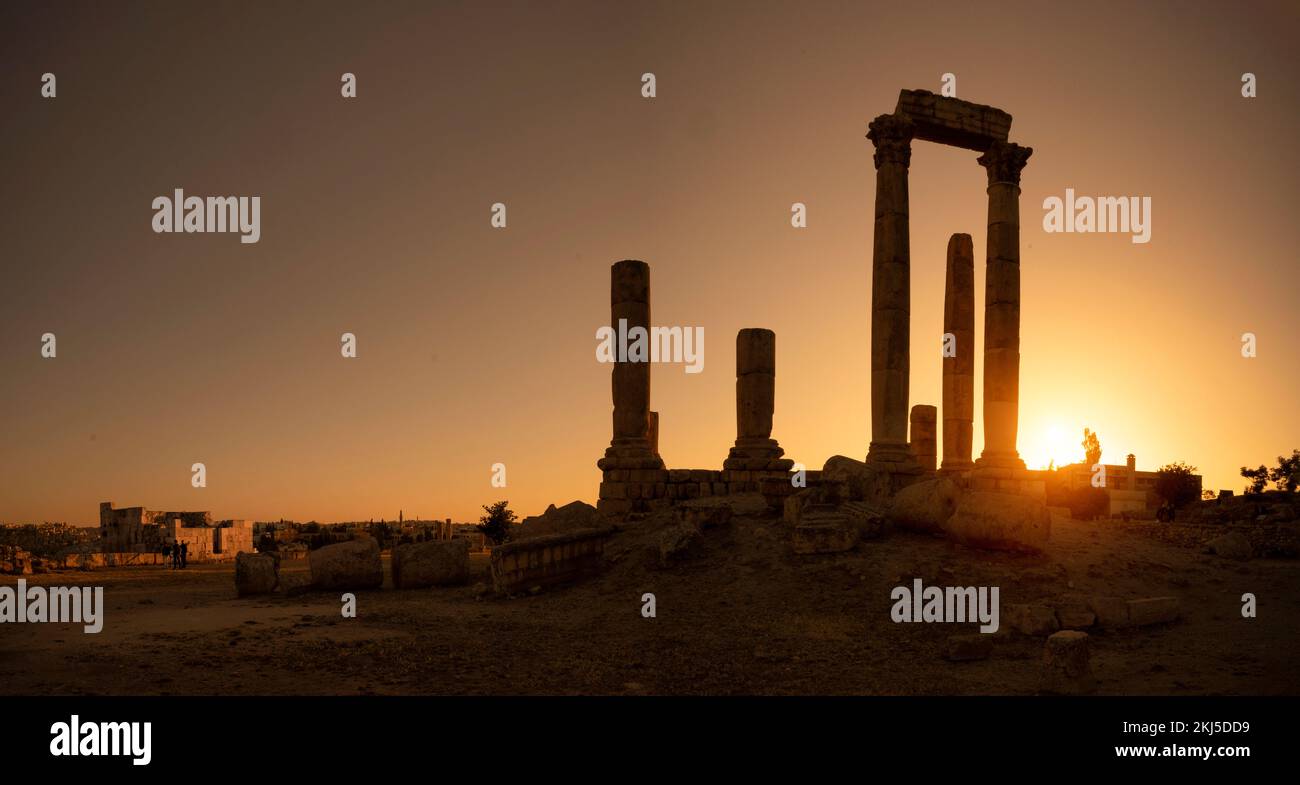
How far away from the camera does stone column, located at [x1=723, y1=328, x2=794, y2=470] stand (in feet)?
65.7

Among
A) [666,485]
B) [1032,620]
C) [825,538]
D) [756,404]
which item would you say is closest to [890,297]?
[756,404]

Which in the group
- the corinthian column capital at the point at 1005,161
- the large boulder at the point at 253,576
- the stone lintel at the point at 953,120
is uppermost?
the stone lintel at the point at 953,120

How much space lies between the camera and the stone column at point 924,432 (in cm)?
2547

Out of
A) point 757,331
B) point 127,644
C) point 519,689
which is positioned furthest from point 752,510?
point 127,644

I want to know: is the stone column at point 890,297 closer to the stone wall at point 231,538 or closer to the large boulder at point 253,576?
the large boulder at point 253,576

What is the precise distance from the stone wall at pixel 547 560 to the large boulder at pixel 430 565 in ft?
8.30

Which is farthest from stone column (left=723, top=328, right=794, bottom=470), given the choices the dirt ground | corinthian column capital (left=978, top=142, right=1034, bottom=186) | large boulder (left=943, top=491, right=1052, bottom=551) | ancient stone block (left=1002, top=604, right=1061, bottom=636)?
ancient stone block (left=1002, top=604, right=1061, bottom=636)

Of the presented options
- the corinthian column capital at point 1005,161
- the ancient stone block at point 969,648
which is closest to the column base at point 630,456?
the ancient stone block at point 969,648

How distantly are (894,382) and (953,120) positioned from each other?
7.26 meters

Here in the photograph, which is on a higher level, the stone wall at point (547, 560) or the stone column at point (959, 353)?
the stone column at point (959, 353)

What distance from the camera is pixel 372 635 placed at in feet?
37.1

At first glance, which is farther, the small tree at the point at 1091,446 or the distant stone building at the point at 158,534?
the small tree at the point at 1091,446
